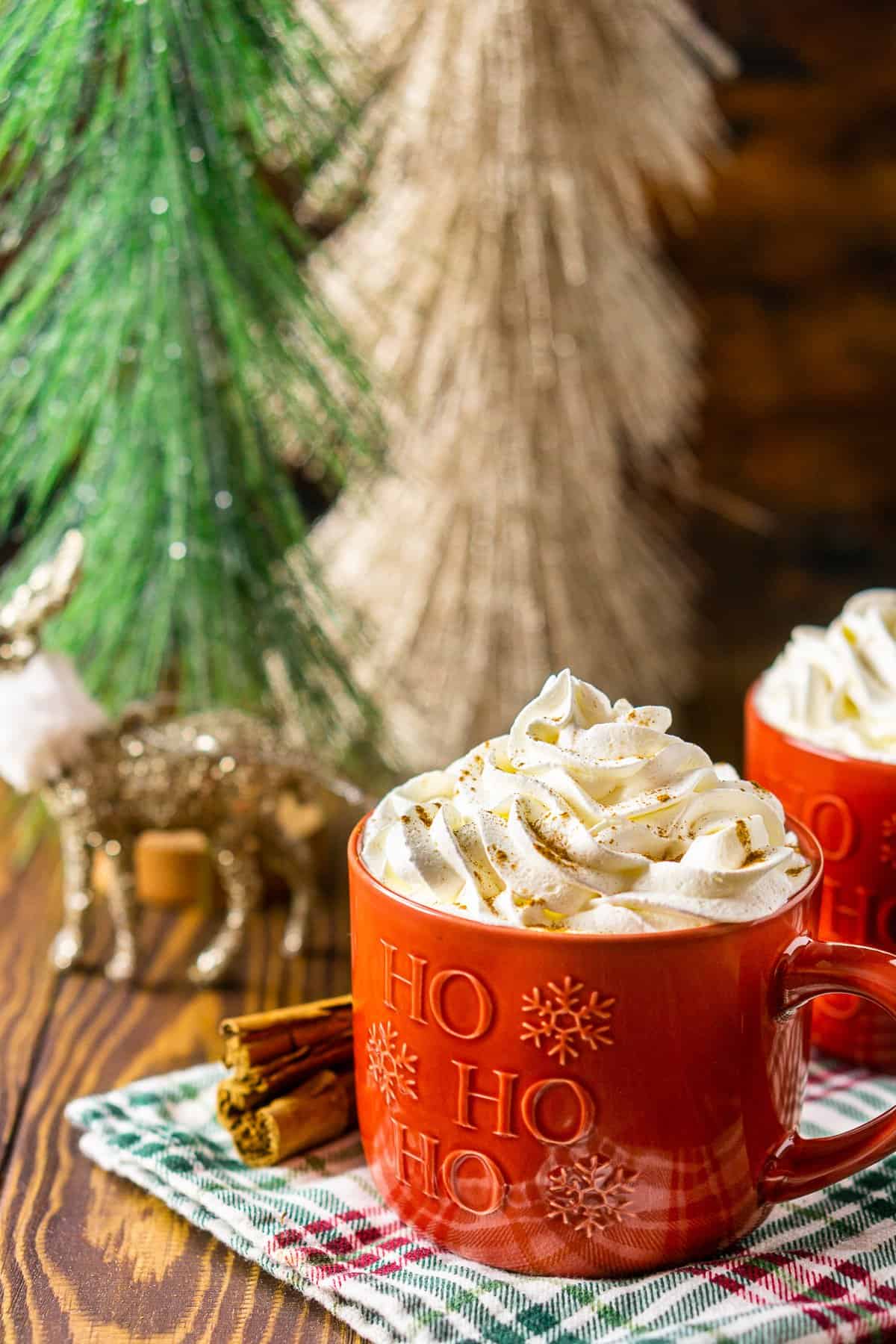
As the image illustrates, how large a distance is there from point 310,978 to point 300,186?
0.54 m

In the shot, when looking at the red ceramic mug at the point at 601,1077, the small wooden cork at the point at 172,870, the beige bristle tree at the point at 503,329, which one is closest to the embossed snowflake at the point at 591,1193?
the red ceramic mug at the point at 601,1077

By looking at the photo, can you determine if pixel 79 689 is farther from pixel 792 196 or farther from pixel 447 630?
pixel 792 196

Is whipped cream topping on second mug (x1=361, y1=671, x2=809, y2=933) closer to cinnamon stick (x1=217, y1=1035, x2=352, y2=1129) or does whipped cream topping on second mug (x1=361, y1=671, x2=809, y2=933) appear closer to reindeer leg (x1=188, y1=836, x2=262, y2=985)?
cinnamon stick (x1=217, y1=1035, x2=352, y2=1129)

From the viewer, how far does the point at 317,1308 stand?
487 mm

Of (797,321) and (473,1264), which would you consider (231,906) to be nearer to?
(473,1264)

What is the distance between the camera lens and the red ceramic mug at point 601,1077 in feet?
1.47

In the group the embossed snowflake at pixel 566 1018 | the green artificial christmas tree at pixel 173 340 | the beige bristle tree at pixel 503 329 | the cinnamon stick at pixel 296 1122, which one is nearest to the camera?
the embossed snowflake at pixel 566 1018

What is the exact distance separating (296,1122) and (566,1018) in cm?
17

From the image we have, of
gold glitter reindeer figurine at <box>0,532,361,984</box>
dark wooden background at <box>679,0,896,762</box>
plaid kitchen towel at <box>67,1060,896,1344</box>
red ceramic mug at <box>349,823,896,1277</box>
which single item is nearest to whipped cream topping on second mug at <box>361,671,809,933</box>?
red ceramic mug at <box>349,823,896,1277</box>

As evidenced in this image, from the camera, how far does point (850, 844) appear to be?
593mm

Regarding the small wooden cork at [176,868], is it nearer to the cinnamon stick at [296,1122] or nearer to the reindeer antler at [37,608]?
the reindeer antler at [37,608]

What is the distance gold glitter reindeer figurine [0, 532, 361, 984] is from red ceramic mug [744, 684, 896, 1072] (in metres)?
0.23

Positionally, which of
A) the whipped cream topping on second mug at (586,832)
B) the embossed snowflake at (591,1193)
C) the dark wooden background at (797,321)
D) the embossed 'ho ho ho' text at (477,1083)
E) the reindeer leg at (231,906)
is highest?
the whipped cream topping on second mug at (586,832)

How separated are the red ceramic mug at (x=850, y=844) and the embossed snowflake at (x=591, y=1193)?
0.17 metres
